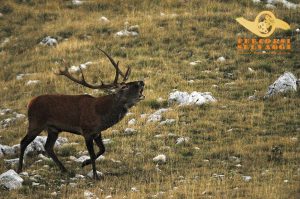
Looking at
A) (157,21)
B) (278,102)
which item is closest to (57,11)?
(157,21)

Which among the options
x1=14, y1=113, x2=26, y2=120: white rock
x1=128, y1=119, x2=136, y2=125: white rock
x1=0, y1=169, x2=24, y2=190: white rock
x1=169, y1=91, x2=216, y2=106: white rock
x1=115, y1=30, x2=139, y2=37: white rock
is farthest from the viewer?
x1=115, y1=30, x2=139, y2=37: white rock

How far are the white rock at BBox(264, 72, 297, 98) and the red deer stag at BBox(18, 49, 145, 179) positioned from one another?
4.73m

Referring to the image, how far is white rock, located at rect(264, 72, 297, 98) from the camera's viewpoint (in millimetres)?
17000

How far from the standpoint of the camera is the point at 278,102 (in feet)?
54.4

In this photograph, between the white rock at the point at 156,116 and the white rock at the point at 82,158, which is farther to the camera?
the white rock at the point at 156,116

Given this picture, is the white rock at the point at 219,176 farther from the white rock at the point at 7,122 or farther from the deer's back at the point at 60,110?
the white rock at the point at 7,122

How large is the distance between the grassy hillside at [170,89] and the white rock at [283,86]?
25cm

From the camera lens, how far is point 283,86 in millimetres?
17047

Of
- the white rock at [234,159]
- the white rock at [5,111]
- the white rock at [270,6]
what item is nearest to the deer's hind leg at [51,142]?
the white rock at [234,159]

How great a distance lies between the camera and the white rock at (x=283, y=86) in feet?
55.8

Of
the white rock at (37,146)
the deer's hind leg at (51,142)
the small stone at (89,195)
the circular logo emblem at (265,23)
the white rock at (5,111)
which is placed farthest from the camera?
the circular logo emblem at (265,23)

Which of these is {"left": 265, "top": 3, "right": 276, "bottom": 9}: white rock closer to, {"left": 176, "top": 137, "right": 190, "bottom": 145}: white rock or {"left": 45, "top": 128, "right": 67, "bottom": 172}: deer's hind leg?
{"left": 176, "top": 137, "right": 190, "bottom": 145}: white rock

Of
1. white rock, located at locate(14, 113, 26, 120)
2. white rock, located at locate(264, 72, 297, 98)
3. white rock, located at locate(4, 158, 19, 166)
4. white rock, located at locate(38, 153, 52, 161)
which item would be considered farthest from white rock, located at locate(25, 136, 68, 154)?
white rock, located at locate(264, 72, 297, 98)

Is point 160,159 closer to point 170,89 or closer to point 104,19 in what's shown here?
point 170,89
